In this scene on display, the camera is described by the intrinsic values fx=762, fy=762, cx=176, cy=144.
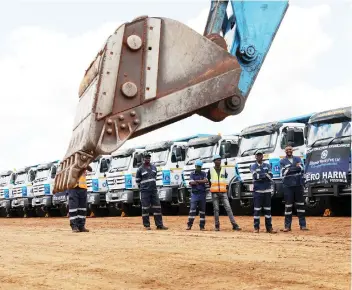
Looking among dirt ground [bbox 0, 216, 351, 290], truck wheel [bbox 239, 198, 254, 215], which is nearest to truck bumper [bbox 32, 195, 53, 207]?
truck wheel [bbox 239, 198, 254, 215]

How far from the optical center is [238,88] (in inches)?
228

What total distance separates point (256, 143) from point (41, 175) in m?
15.4

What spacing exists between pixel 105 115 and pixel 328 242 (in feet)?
27.3

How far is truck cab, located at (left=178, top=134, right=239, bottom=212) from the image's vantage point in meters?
23.3

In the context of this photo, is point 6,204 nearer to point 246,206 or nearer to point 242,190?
point 246,206

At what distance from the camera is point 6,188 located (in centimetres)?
3959

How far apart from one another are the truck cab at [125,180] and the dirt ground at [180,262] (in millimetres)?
13002

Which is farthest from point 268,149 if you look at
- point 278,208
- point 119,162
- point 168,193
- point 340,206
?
point 119,162

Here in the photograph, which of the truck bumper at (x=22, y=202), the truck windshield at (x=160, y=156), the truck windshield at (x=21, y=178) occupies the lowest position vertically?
the truck bumper at (x=22, y=202)

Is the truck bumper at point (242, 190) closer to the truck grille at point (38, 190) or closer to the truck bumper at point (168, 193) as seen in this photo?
the truck bumper at point (168, 193)

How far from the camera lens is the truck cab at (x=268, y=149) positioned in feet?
68.6

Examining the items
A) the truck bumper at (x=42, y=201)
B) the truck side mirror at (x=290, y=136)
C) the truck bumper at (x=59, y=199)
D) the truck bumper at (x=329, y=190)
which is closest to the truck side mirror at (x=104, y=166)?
the truck bumper at (x=59, y=199)

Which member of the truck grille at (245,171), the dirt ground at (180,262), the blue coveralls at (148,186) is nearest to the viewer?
the dirt ground at (180,262)

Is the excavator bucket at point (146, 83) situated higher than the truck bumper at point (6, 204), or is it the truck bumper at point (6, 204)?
the truck bumper at point (6, 204)
